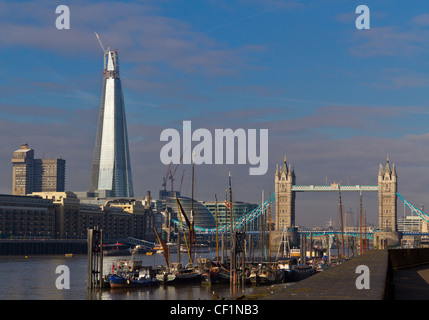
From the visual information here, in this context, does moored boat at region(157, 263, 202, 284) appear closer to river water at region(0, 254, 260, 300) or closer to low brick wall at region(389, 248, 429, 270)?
river water at region(0, 254, 260, 300)

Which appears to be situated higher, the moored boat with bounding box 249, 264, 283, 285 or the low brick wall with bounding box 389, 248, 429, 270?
the low brick wall with bounding box 389, 248, 429, 270

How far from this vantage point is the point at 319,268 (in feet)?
375

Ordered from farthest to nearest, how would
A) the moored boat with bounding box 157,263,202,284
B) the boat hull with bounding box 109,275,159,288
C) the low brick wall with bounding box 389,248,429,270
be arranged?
1. the moored boat with bounding box 157,263,202,284
2. the boat hull with bounding box 109,275,159,288
3. the low brick wall with bounding box 389,248,429,270

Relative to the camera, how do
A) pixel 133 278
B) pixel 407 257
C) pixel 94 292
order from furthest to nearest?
pixel 133 278 < pixel 94 292 < pixel 407 257

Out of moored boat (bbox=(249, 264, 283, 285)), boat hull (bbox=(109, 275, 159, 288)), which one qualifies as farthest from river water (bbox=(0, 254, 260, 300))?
moored boat (bbox=(249, 264, 283, 285))

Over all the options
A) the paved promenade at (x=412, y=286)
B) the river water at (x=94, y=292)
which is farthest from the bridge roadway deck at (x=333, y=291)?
the river water at (x=94, y=292)

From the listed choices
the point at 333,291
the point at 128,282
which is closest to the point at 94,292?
the point at 128,282

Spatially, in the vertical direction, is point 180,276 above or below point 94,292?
above

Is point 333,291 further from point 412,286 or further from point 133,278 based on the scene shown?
point 133,278

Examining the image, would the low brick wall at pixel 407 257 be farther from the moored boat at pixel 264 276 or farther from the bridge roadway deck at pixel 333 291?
the moored boat at pixel 264 276

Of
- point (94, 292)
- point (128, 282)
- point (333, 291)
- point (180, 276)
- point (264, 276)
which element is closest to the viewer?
point (333, 291)
